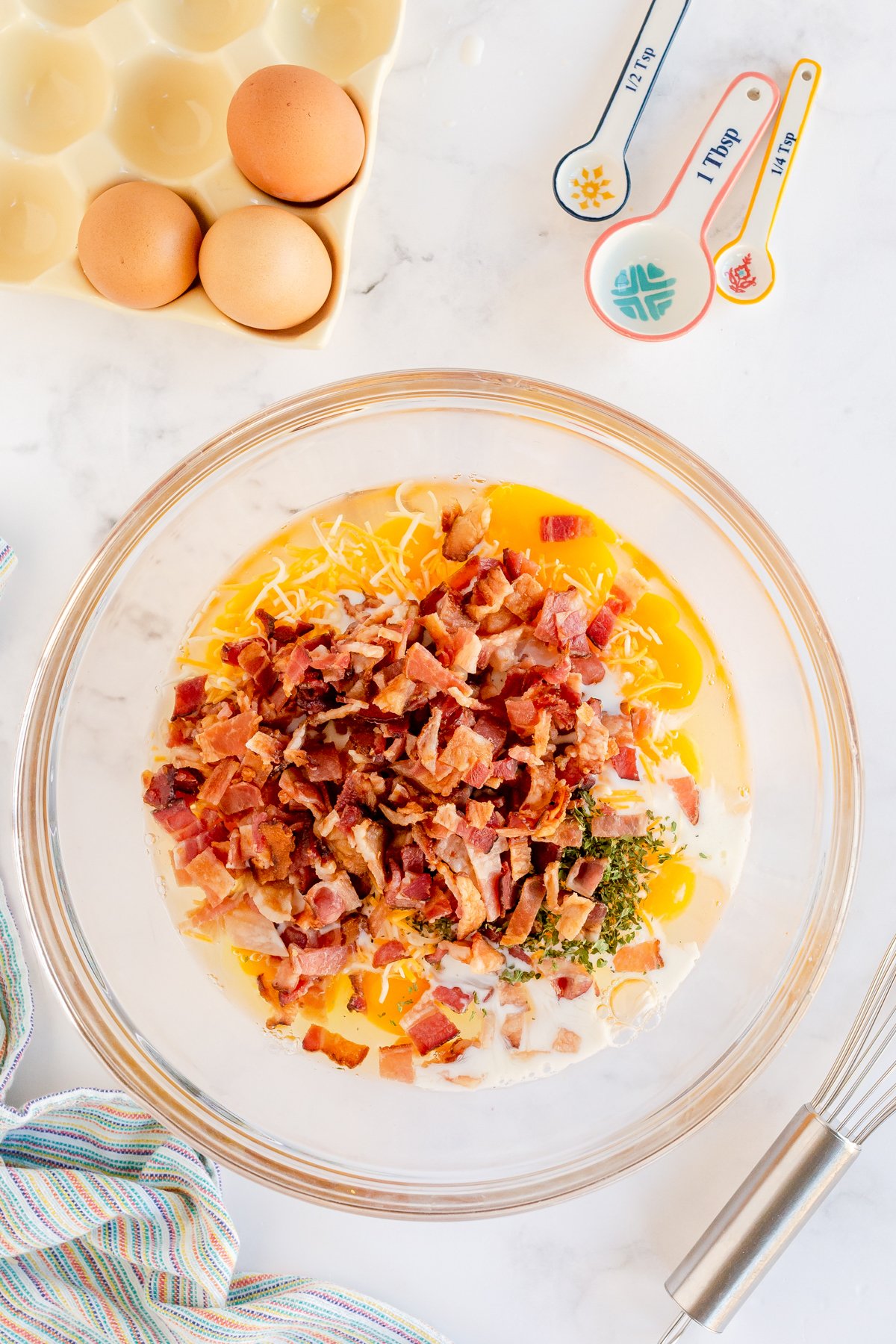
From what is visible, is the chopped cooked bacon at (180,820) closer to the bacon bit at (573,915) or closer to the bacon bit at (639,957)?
the bacon bit at (573,915)

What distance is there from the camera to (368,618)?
5.22ft

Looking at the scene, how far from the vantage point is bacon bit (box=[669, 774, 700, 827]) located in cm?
163

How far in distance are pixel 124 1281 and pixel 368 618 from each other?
136cm

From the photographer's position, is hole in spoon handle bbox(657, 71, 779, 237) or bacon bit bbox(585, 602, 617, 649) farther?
hole in spoon handle bbox(657, 71, 779, 237)

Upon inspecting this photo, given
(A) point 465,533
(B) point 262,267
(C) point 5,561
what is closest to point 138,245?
(B) point 262,267

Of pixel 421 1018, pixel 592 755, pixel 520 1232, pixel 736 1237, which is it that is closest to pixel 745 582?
pixel 592 755

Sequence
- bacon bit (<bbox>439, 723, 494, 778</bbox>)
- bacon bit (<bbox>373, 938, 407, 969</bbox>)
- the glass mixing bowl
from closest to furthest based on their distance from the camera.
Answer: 1. bacon bit (<bbox>439, 723, 494, 778</bbox>)
2. bacon bit (<bbox>373, 938, 407, 969</bbox>)
3. the glass mixing bowl

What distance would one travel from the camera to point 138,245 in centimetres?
160

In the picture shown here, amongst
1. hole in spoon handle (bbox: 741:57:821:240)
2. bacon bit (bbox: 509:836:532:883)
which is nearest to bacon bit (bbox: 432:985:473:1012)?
bacon bit (bbox: 509:836:532:883)

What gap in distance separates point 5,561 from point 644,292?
4.15 feet

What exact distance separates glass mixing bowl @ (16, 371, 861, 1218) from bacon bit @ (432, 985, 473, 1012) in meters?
0.25

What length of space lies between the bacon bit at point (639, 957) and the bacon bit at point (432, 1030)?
30 centimetres

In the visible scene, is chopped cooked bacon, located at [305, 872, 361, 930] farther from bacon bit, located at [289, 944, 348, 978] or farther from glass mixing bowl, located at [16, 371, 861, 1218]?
glass mixing bowl, located at [16, 371, 861, 1218]

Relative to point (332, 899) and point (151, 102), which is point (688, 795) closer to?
point (332, 899)
